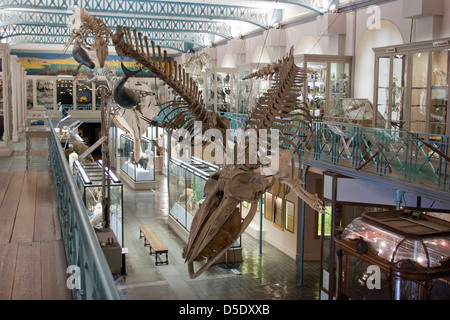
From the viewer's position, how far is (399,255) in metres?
6.82

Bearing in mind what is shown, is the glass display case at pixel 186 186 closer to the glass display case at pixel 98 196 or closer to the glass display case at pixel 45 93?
the glass display case at pixel 98 196

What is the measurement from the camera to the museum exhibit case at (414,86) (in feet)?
30.7

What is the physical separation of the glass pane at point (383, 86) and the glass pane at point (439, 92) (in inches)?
49.4

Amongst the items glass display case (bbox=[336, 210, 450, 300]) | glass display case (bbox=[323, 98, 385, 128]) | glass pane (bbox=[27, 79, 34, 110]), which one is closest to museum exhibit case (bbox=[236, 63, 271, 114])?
glass display case (bbox=[323, 98, 385, 128])

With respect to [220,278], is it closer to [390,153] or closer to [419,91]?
[390,153]

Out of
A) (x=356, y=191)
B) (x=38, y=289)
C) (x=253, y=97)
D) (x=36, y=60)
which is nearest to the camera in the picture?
(x=38, y=289)

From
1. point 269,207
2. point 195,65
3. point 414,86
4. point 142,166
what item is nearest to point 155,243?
point 269,207

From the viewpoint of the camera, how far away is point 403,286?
6.89m

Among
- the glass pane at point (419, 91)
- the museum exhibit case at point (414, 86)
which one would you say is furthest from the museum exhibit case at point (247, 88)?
→ the glass pane at point (419, 91)

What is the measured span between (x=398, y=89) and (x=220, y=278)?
5.86 m

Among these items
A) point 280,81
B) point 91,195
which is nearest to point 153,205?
point 91,195

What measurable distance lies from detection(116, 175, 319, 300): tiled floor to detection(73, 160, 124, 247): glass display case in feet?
4.01

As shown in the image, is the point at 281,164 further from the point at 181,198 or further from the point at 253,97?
the point at 253,97
